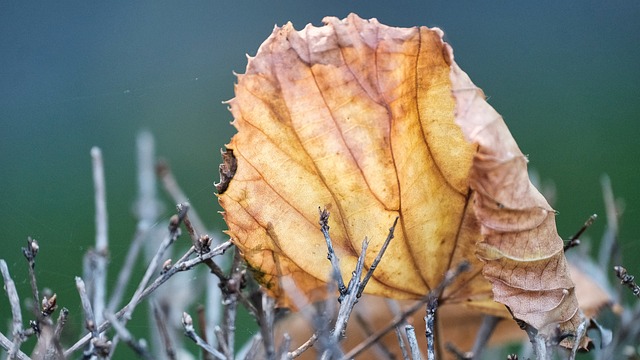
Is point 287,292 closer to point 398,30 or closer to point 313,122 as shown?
point 313,122

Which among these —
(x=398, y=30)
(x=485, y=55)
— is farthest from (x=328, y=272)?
(x=485, y=55)

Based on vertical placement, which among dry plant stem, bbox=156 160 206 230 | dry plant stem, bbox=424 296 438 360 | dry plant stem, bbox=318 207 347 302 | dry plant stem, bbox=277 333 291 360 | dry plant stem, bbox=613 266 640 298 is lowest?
dry plant stem, bbox=613 266 640 298

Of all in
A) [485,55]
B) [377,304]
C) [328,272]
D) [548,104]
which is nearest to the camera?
[328,272]

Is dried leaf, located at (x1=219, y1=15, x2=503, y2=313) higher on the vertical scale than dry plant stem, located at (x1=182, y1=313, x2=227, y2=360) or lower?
higher

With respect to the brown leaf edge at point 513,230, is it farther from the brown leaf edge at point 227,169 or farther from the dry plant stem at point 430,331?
the brown leaf edge at point 227,169

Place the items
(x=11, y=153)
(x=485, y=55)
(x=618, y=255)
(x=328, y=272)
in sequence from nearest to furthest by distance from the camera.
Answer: (x=328, y=272)
(x=618, y=255)
(x=11, y=153)
(x=485, y=55)

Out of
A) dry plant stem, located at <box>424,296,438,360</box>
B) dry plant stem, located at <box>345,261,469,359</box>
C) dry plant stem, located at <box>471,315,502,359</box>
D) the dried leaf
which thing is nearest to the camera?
dry plant stem, located at <box>345,261,469,359</box>

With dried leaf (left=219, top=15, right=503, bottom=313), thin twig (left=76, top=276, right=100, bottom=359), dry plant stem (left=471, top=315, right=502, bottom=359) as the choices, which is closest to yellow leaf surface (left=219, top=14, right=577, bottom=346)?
dried leaf (left=219, top=15, right=503, bottom=313)

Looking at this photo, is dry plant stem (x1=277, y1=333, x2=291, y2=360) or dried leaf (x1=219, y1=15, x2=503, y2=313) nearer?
dry plant stem (x1=277, y1=333, x2=291, y2=360)

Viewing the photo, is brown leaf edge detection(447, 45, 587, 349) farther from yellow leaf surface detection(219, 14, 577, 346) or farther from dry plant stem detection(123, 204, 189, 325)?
dry plant stem detection(123, 204, 189, 325)
